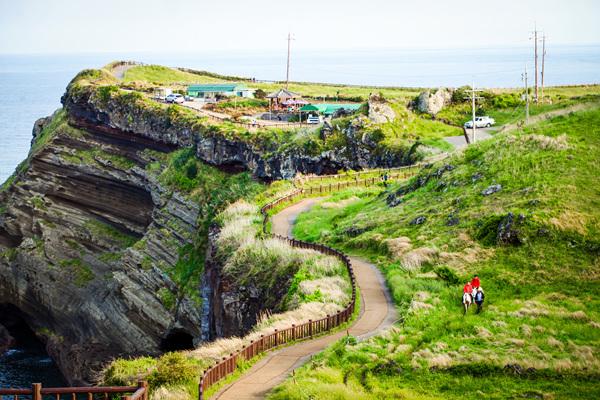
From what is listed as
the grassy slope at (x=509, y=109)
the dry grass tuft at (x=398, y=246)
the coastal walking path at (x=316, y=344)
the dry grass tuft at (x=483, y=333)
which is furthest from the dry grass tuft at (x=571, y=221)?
the grassy slope at (x=509, y=109)

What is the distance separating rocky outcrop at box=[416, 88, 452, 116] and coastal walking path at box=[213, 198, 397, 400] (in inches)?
1496

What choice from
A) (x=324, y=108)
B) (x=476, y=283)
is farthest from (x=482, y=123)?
(x=476, y=283)

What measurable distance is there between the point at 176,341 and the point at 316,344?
98.5 ft

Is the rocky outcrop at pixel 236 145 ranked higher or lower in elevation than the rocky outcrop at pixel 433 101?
lower

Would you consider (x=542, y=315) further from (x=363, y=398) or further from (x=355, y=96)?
(x=355, y=96)

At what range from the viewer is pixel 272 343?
86.0ft

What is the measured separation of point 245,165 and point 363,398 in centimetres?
4594

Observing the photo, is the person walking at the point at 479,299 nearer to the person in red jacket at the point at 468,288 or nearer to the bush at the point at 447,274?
the person in red jacket at the point at 468,288

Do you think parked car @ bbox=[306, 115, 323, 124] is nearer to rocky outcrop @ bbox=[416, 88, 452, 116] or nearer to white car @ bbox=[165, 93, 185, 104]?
rocky outcrop @ bbox=[416, 88, 452, 116]

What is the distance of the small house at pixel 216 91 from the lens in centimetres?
9238

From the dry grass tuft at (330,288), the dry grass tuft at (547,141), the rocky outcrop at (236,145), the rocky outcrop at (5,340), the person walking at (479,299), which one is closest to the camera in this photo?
the person walking at (479,299)

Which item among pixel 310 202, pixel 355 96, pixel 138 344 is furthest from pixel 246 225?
pixel 355 96

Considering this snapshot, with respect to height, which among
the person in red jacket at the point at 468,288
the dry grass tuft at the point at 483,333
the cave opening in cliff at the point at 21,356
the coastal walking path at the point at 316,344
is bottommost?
the cave opening in cliff at the point at 21,356

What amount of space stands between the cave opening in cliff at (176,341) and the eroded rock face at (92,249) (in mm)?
353
